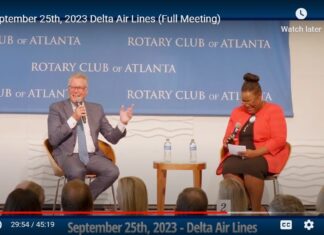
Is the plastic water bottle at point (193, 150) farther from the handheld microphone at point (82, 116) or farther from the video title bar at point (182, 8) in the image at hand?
the video title bar at point (182, 8)

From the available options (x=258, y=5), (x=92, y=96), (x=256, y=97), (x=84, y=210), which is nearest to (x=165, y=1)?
(x=258, y=5)

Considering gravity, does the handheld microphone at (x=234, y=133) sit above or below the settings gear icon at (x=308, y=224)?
above

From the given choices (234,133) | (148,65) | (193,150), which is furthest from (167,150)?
(234,133)

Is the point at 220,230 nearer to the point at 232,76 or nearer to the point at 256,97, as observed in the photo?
the point at 256,97

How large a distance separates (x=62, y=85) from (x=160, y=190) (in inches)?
48.4
